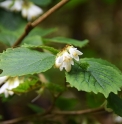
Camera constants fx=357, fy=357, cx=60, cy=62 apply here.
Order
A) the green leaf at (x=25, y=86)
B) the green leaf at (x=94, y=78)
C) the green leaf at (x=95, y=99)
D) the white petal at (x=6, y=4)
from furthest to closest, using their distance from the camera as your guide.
Result: the white petal at (x=6, y=4)
the green leaf at (x=95, y=99)
the green leaf at (x=25, y=86)
the green leaf at (x=94, y=78)

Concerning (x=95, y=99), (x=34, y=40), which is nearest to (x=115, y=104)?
(x=95, y=99)

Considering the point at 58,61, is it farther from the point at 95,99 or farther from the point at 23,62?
the point at 95,99

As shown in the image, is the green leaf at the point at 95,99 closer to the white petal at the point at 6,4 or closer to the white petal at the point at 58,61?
the white petal at the point at 58,61

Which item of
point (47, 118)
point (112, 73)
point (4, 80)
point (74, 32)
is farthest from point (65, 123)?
point (74, 32)

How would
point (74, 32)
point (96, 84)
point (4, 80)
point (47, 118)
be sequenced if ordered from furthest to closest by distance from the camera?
point (74, 32)
point (47, 118)
point (4, 80)
point (96, 84)

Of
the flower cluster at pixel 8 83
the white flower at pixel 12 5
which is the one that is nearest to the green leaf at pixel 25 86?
the flower cluster at pixel 8 83

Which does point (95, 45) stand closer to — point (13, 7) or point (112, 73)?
point (13, 7)
